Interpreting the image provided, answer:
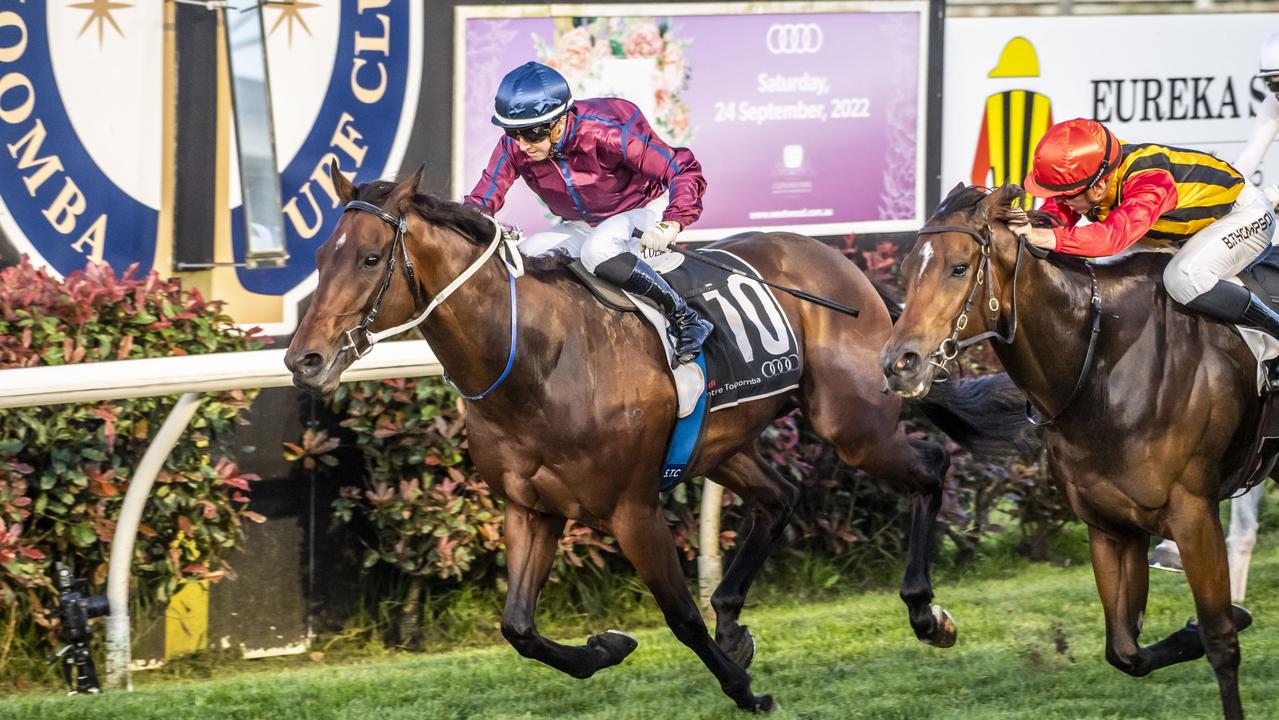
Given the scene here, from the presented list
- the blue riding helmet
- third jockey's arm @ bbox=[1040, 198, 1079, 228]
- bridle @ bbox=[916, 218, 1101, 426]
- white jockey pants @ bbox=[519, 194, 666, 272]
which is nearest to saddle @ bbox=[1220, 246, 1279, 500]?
third jockey's arm @ bbox=[1040, 198, 1079, 228]

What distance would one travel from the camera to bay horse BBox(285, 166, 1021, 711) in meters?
4.05

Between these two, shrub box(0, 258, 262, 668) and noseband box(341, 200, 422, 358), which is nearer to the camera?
noseband box(341, 200, 422, 358)

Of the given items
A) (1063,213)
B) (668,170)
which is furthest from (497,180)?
(1063,213)

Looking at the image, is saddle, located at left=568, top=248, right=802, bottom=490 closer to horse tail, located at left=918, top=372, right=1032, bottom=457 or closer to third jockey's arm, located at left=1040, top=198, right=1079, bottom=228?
horse tail, located at left=918, top=372, right=1032, bottom=457

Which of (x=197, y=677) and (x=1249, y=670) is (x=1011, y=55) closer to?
(x=1249, y=670)

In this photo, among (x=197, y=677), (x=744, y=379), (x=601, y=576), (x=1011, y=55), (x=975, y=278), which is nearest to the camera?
(x=975, y=278)

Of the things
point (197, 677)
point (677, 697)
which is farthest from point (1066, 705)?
point (197, 677)

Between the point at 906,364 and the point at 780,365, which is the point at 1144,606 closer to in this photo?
the point at 906,364

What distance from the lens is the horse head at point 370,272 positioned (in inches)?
155

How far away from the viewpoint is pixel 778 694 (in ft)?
16.2

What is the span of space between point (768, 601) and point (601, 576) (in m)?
0.72

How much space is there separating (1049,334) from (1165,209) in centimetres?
43

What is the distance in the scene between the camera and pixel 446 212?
14.0 ft

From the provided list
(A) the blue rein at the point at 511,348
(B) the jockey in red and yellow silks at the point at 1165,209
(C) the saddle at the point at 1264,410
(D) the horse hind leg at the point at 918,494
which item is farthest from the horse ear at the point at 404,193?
(C) the saddle at the point at 1264,410
